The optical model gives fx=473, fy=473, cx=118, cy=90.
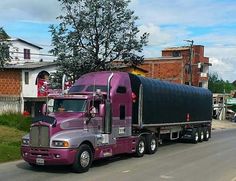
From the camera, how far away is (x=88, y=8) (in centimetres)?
2306

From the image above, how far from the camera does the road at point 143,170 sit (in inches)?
525

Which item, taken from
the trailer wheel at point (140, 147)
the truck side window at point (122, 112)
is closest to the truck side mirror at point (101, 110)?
the truck side window at point (122, 112)

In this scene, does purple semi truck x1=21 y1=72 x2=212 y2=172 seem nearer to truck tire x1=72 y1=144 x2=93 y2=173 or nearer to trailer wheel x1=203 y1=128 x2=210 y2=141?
truck tire x1=72 y1=144 x2=93 y2=173

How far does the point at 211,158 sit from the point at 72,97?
6613 mm

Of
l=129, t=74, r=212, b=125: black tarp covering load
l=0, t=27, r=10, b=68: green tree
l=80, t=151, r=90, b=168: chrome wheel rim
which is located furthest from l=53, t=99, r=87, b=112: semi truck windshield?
l=0, t=27, r=10, b=68: green tree

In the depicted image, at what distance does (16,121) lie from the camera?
2723 cm

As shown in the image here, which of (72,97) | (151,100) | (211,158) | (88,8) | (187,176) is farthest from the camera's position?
(88,8)

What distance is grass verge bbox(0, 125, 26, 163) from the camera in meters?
17.1

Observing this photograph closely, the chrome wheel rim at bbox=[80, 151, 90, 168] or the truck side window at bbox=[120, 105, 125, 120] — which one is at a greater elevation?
the truck side window at bbox=[120, 105, 125, 120]

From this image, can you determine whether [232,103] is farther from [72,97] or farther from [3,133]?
[72,97]

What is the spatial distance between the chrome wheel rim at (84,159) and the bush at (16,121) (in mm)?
12077

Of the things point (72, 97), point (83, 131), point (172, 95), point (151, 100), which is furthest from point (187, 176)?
point (172, 95)

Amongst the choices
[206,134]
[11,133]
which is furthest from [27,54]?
[11,133]

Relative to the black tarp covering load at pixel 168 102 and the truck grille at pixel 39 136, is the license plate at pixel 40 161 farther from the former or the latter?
the black tarp covering load at pixel 168 102
